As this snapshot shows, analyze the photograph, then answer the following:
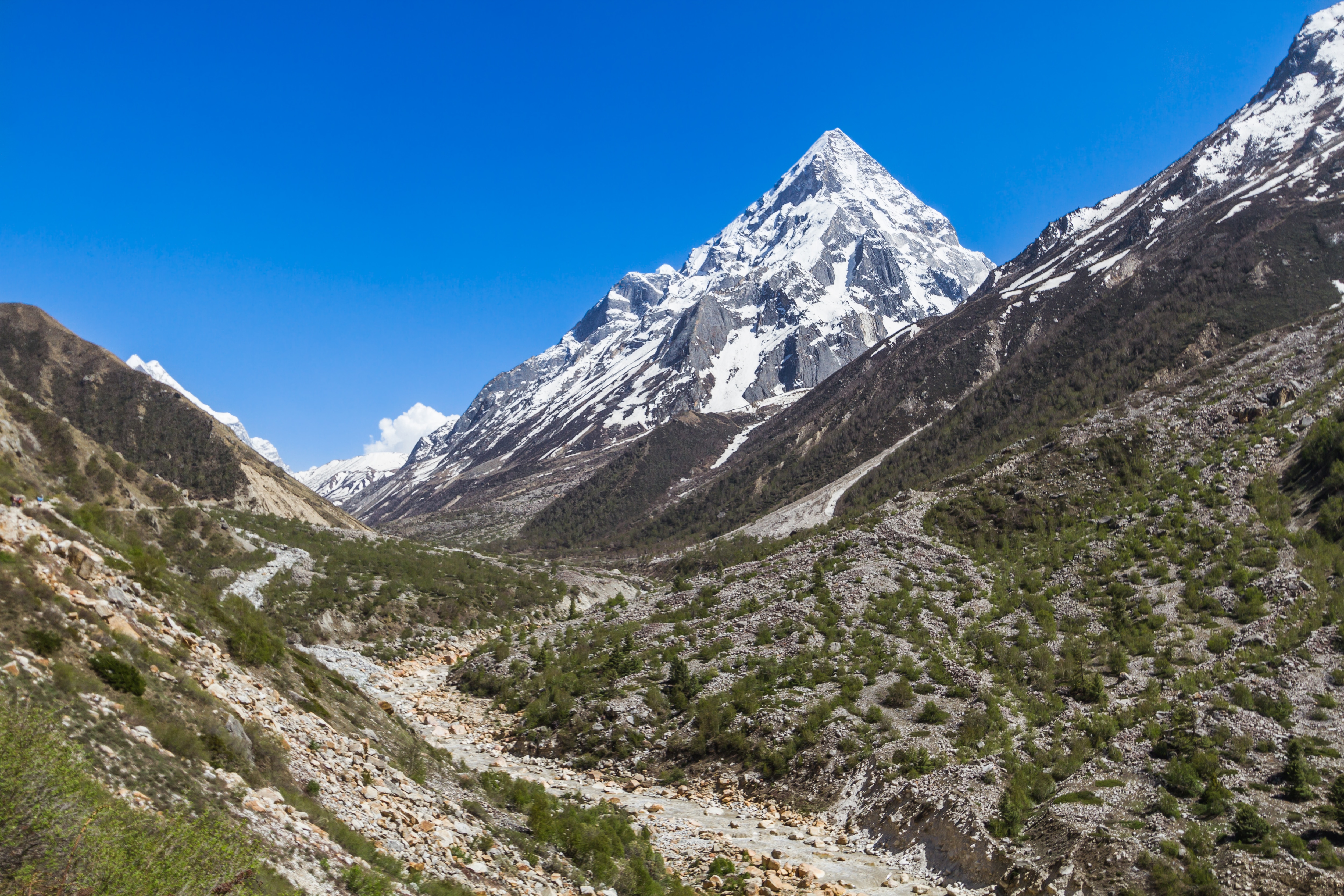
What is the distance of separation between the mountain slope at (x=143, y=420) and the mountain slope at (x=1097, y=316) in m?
59.7

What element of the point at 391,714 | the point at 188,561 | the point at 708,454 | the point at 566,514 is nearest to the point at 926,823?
the point at 391,714

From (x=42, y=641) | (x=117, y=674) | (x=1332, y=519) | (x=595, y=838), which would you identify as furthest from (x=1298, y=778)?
(x=42, y=641)

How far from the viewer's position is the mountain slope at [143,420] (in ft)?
245

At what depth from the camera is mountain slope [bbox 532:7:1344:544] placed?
6719cm

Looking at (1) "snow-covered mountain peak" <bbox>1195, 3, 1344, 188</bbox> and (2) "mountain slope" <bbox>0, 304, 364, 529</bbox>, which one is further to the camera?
(1) "snow-covered mountain peak" <bbox>1195, 3, 1344, 188</bbox>

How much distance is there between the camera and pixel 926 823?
53.0 ft

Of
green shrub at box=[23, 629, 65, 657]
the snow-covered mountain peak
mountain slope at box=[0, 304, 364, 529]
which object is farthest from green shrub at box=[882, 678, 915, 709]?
the snow-covered mountain peak

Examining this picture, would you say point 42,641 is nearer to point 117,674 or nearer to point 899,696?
point 117,674

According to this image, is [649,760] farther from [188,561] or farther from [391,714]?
[188,561]

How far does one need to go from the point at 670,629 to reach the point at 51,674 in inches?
926

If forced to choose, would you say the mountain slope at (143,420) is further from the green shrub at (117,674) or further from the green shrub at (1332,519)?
the green shrub at (1332,519)

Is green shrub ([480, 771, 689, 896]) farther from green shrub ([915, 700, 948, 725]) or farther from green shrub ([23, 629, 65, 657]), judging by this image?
green shrub ([915, 700, 948, 725])

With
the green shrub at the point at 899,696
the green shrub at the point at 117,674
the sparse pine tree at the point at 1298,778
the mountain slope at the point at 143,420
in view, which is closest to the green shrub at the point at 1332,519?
the sparse pine tree at the point at 1298,778

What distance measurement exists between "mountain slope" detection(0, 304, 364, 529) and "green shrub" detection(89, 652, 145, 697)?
6897 centimetres
